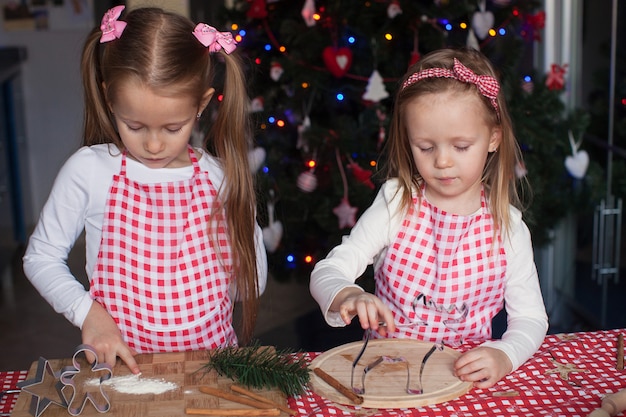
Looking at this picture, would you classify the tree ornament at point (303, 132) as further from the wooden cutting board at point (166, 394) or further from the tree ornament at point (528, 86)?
the wooden cutting board at point (166, 394)

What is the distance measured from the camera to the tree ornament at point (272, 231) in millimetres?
3059

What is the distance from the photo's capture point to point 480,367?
1236 mm

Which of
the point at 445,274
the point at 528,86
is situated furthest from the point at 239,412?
the point at 528,86

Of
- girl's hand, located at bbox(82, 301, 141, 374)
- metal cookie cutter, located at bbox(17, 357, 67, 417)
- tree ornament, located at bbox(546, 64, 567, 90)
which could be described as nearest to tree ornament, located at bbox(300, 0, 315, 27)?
tree ornament, located at bbox(546, 64, 567, 90)

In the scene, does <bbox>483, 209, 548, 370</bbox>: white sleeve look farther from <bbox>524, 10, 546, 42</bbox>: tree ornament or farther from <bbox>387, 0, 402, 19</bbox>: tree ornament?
<bbox>524, 10, 546, 42</bbox>: tree ornament

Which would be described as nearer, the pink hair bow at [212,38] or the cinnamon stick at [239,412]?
the cinnamon stick at [239,412]

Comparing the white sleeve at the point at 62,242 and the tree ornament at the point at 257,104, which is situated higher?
the tree ornament at the point at 257,104

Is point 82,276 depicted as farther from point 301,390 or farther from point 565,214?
point 301,390


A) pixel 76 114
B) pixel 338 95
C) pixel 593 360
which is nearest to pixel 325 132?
pixel 338 95

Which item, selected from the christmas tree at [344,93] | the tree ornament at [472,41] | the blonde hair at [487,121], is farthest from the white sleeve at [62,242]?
the tree ornament at [472,41]

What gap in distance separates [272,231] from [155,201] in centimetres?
154

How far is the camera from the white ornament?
3.06m

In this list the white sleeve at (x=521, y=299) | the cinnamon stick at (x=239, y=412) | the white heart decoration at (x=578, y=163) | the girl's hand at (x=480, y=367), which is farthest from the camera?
the white heart decoration at (x=578, y=163)

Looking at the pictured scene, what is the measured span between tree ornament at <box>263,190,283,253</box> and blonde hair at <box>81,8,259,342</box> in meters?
1.37
